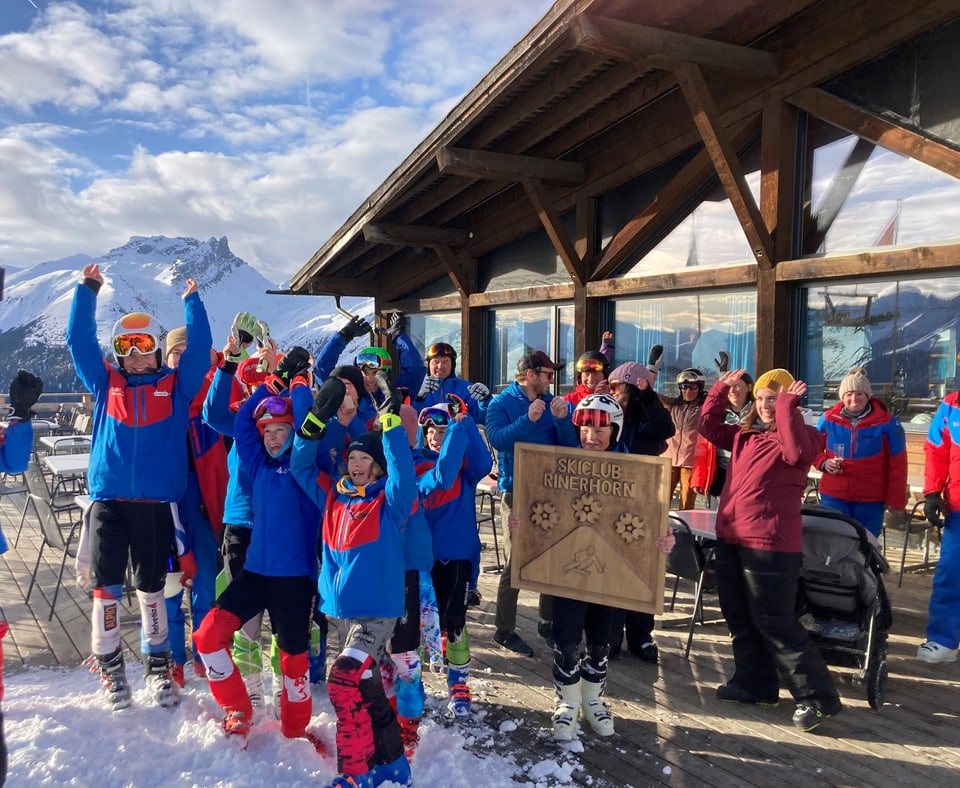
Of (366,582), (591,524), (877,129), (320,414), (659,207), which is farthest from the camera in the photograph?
(659,207)

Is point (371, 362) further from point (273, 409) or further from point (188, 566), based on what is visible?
point (188, 566)

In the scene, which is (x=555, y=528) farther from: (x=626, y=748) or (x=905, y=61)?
(x=905, y=61)

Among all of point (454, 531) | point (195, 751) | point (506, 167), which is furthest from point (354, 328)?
point (506, 167)

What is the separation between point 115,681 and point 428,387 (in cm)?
267

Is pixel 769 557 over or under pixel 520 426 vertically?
under

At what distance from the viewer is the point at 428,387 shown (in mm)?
5055

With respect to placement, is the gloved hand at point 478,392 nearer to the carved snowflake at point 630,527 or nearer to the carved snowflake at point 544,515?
the carved snowflake at point 544,515

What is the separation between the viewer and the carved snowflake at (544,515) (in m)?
3.37

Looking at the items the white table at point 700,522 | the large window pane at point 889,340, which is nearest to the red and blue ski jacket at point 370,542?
the white table at point 700,522

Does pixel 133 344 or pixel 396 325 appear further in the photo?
pixel 396 325

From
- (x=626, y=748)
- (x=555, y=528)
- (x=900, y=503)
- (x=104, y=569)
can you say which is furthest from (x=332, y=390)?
(x=900, y=503)

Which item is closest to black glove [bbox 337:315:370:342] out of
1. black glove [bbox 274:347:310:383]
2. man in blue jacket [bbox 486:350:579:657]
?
black glove [bbox 274:347:310:383]

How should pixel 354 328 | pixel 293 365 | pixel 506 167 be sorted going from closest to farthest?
pixel 293 365 < pixel 354 328 < pixel 506 167

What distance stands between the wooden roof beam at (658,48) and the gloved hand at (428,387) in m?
2.87
